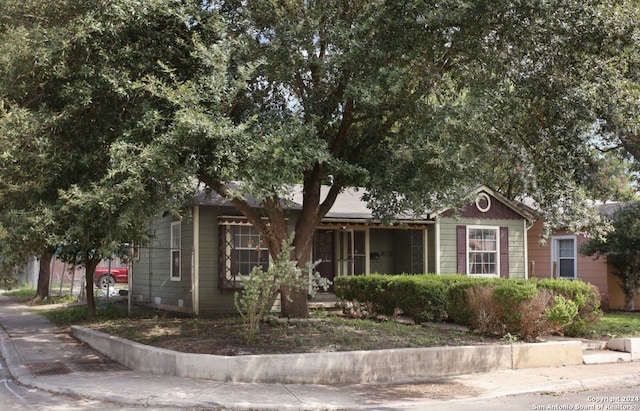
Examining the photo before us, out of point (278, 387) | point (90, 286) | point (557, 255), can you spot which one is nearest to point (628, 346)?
point (278, 387)

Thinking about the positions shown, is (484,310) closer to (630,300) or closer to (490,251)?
(490,251)

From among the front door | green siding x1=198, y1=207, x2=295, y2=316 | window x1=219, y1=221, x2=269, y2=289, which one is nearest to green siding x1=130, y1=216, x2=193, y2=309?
green siding x1=198, y1=207, x2=295, y2=316

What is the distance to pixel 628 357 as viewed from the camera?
11.1 meters

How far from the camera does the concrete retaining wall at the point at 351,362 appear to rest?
358 inches

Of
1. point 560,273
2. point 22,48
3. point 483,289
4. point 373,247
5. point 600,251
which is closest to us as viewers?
point 22,48

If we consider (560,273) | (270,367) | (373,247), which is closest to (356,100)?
(270,367)

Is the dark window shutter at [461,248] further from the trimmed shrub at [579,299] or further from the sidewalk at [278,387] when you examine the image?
the sidewalk at [278,387]

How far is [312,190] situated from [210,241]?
17.3 feet

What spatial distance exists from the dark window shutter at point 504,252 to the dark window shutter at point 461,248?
4.26ft

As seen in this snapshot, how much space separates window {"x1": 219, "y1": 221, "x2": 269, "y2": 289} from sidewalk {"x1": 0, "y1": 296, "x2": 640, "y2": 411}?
553 cm

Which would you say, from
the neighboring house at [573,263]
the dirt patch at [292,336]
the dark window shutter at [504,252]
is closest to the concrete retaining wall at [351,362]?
the dirt patch at [292,336]

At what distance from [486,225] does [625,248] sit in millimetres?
4074

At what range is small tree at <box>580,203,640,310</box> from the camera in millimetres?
18000

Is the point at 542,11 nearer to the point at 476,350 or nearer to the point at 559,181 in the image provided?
the point at 559,181
